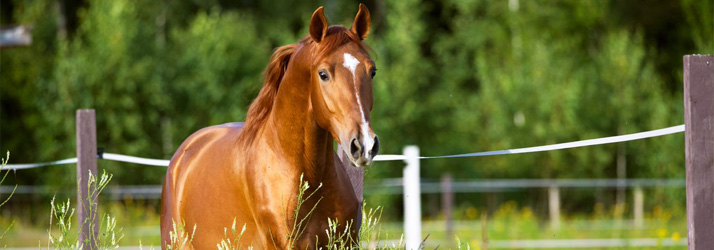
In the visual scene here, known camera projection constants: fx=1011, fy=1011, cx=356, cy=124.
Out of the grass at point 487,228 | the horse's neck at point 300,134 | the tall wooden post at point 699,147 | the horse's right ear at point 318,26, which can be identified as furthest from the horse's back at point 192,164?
the grass at point 487,228

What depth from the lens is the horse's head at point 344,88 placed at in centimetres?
370

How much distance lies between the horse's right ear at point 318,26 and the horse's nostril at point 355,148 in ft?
1.86

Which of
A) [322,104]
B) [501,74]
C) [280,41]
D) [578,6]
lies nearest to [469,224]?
[501,74]

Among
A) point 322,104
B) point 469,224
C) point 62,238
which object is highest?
point 322,104

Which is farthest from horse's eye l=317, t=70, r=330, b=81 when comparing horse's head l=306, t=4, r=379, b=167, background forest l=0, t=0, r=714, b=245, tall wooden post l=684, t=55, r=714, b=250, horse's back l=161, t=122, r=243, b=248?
background forest l=0, t=0, r=714, b=245

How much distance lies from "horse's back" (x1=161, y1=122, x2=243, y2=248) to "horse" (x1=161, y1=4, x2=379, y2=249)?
0.30 ft

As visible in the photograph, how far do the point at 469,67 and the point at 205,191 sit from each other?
2294 centimetres

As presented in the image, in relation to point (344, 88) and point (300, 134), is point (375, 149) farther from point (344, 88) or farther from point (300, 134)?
point (300, 134)

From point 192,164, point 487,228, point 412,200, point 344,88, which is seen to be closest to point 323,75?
point 344,88

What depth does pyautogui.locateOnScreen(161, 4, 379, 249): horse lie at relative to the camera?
12.7ft

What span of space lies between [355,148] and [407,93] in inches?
744

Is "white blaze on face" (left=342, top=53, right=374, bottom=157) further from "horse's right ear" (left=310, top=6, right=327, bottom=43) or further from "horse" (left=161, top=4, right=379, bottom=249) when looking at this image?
"horse's right ear" (left=310, top=6, right=327, bottom=43)

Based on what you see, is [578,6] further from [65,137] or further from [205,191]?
[205,191]

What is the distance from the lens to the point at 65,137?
19.3 m
